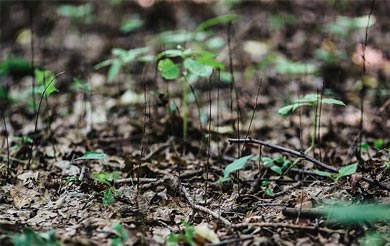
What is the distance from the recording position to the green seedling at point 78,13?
5.09 meters

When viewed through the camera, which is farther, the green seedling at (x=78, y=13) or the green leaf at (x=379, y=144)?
the green seedling at (x=78, y=13)

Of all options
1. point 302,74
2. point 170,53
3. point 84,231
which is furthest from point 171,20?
point 84,231

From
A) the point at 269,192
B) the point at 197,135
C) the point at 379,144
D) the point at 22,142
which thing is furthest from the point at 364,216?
the point at 22,142

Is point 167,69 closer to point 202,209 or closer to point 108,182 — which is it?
point 108,182

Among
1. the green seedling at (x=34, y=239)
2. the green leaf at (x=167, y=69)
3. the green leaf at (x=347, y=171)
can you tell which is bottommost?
the green seedling at (x=34, y=239)

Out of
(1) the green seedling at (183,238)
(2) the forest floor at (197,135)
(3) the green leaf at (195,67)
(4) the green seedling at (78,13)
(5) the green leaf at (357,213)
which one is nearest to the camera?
(5) the green leaf at (357,213)

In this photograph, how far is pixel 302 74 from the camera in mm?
4004

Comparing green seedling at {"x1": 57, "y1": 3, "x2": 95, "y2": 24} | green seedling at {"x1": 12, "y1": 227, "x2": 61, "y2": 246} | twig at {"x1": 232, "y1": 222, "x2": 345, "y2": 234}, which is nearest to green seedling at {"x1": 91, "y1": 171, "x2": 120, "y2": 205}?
green seedling at {"x1": 12, "y1": 227, "x2": 61, "y2": 246}

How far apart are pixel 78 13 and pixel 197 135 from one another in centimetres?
287

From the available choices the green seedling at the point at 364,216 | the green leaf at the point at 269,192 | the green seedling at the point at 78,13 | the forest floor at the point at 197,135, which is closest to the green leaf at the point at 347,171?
the forest floor at the point at 197,135

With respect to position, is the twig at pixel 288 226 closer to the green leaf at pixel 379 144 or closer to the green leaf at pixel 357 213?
the green leaf at pixel 357 213

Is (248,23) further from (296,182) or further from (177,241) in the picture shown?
(177,241)

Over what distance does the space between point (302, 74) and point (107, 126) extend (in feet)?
5.82

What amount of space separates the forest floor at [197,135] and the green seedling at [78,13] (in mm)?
22
